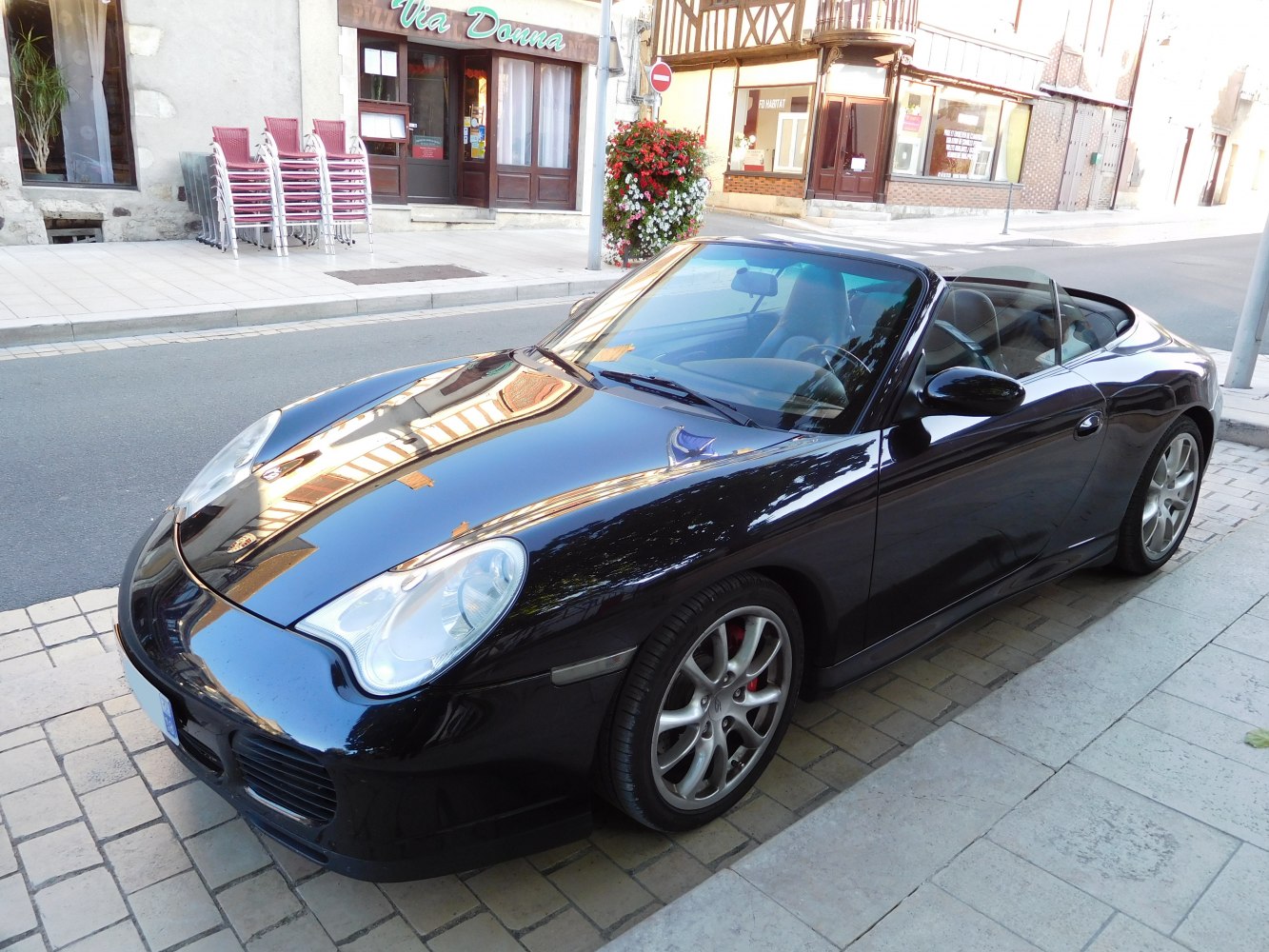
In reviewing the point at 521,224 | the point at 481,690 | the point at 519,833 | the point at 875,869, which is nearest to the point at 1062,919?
the point at 875,869

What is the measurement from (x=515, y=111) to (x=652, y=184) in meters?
5.82

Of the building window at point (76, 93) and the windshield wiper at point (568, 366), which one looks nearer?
the windshield wiper at point (568, 366)

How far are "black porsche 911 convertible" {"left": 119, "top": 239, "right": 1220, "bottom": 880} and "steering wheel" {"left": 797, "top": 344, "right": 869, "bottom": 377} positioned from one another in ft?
0.03

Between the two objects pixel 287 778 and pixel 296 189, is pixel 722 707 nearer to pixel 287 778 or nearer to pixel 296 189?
pixel 287 778

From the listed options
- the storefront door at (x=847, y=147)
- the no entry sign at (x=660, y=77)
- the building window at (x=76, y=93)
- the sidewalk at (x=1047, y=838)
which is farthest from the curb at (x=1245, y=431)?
the storefront door at (x=847, y=147)

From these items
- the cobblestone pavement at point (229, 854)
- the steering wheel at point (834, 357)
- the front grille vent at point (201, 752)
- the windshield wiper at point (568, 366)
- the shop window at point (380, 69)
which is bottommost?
the cobblestone pavement at point (229, 854)

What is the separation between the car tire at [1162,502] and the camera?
4.05 metres

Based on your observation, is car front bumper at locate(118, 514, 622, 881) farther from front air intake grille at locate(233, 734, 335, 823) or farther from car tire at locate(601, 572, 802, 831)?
car tire at locate(601, 572, 802, 831)

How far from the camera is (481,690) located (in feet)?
6.74

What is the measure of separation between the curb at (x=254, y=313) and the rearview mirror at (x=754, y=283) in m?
6.59

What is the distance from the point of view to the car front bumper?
6.64 ft

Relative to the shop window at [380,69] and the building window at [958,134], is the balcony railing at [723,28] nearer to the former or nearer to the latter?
the building window at [958,134]

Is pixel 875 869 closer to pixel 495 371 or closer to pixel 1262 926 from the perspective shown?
pixel 1262 926

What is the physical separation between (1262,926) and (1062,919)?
18.0 inches
